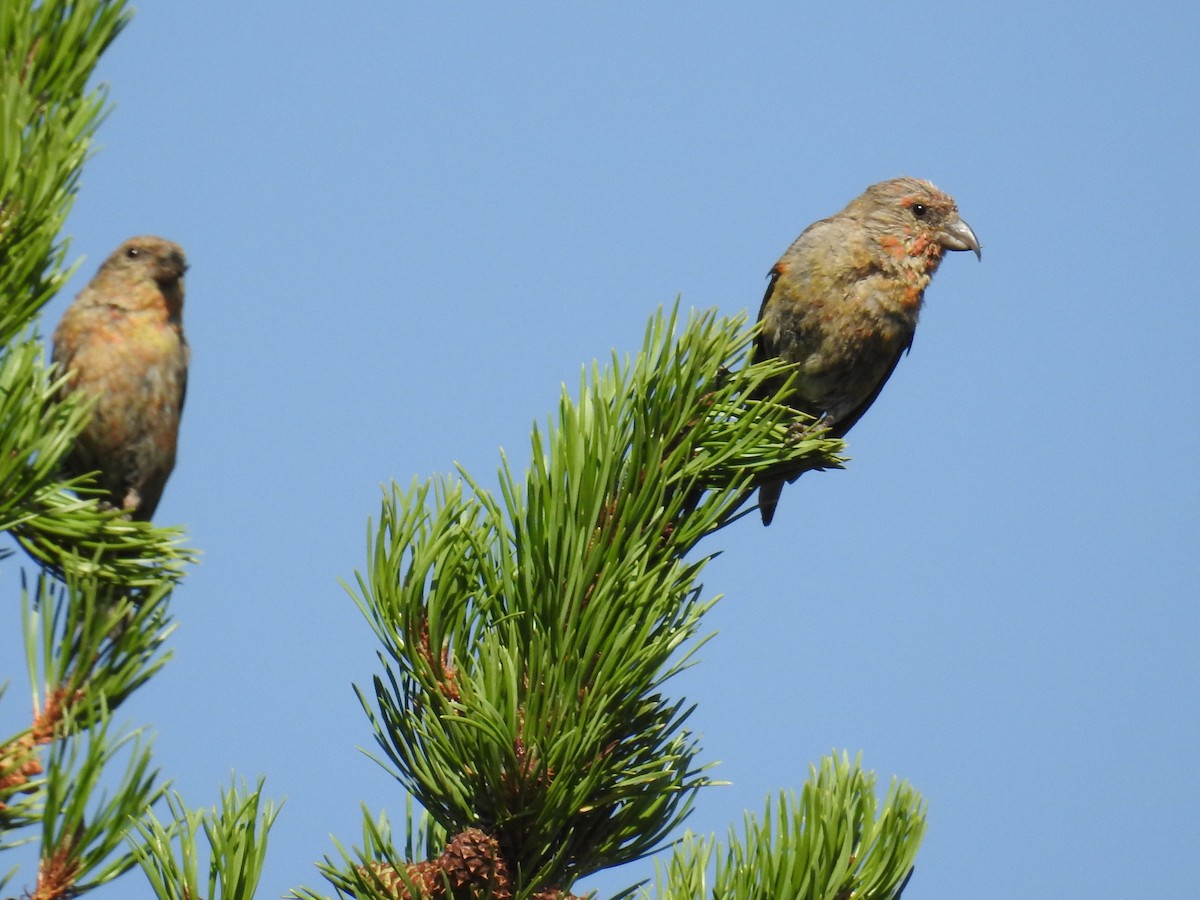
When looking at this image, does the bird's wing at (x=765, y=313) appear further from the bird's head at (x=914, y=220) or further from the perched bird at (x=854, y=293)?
the bird's head at (x=914, y=220)

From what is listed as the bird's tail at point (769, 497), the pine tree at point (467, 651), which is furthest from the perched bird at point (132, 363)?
the bird's tail at point (769, 497)

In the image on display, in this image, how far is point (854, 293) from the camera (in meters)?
5.70

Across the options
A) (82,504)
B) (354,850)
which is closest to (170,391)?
(82,504)

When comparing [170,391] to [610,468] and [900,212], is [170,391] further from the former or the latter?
[900,212]

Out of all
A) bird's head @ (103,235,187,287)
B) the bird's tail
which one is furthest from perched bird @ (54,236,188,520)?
the bird's tail

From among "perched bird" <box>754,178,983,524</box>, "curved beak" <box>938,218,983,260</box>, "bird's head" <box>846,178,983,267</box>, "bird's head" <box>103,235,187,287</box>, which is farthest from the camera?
"curved beak" <box>938,218,983,260</box>

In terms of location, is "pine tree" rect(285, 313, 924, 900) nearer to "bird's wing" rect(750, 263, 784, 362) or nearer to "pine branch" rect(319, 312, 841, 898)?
"pine branch" rect(319, 312, 841, 898)

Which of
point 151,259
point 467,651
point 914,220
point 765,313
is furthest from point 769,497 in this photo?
point 467,651

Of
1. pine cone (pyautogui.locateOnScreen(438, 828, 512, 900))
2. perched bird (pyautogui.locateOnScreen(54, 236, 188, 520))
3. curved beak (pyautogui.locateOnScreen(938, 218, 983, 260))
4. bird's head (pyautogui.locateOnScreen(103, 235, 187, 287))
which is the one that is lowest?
pine cone (pyautogui.locateOnScreen(438, 828, 512, 900))

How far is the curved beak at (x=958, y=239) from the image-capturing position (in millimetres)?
6199

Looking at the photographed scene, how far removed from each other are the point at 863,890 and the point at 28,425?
1.40 meters

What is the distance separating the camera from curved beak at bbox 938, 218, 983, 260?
20.3 ft

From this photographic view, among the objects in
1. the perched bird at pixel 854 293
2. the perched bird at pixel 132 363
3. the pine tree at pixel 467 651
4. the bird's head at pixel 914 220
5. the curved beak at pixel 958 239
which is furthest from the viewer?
the curved beak at pixel 958 239

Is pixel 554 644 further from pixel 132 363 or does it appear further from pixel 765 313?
pixel 765 313
